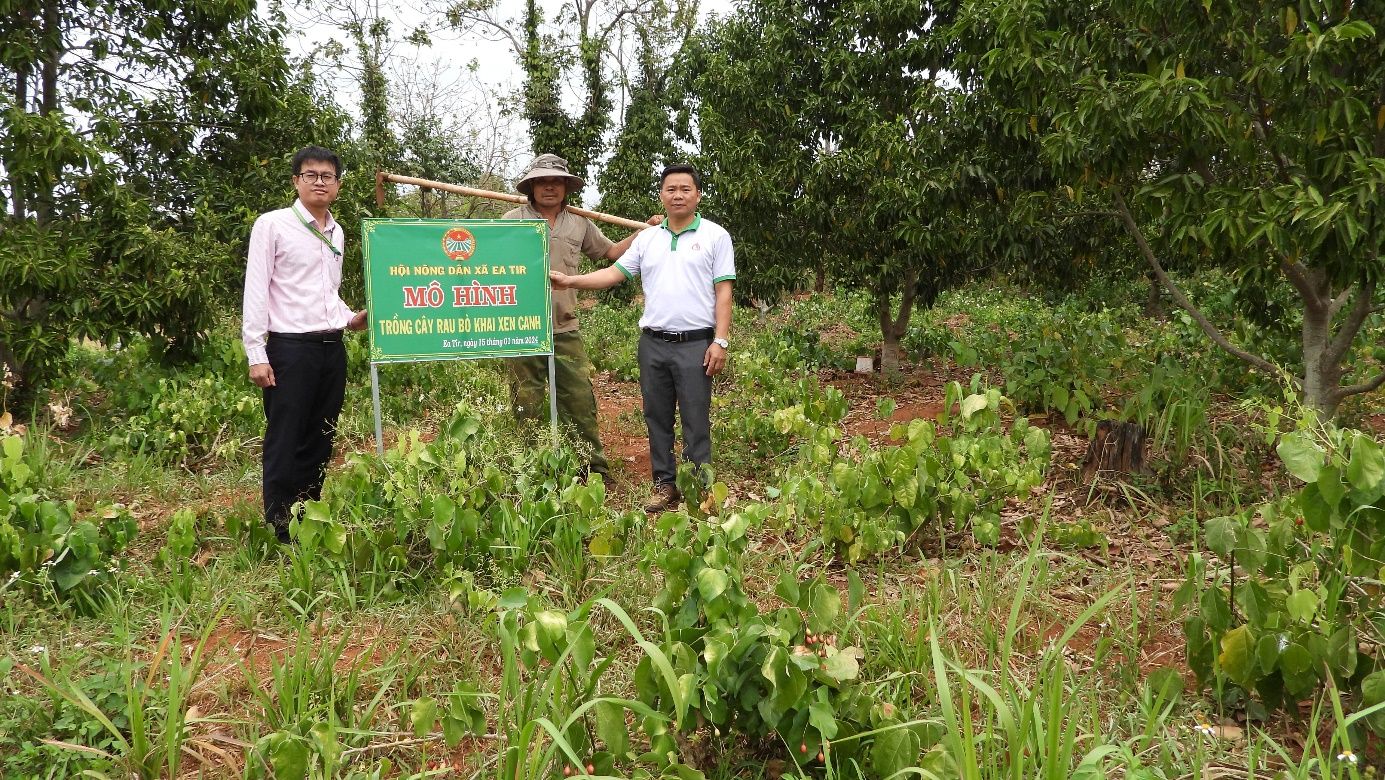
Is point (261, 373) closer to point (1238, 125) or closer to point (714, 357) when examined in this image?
point (714, 357)

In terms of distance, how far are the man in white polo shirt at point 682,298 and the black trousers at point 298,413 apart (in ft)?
3.73

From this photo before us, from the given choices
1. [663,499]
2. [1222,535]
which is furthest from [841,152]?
[1222,535]

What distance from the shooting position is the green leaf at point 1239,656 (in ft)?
6.97

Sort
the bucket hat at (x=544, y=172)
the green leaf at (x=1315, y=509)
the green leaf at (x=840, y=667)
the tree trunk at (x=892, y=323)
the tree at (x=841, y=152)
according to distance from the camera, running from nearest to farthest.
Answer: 1. the green leaf at (x=840, y=667)
2. the green leaf at (x=1315, y=509)
3. the bucket hat at (x=544, y=172)
4. the tree at (x=841, y=152)
5. the tree trunk at (x=892, y=323)

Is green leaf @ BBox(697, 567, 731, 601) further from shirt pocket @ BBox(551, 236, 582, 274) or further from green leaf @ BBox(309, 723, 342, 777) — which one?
shirt pocket @ BBox(551, 236, 582, 274)

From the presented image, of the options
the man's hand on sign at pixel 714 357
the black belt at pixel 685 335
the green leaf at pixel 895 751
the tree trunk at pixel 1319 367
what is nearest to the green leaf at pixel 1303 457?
the green leaf at pixel 895 751

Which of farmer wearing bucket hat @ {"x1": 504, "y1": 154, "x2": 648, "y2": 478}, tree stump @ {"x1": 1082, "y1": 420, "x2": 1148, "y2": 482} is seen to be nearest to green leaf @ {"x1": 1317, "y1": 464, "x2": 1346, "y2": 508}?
tree stump @ {"x1": 1082, "y1": 420, "x2": 1148, "y2": 482}

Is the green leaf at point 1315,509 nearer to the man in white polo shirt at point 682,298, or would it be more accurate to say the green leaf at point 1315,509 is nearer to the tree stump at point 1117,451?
the tree stump at point 1117,451

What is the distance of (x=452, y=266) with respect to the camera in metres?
4.14

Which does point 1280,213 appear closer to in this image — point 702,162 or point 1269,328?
point 1269,328

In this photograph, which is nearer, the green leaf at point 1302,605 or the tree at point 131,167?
the green leaf at point 1302,605

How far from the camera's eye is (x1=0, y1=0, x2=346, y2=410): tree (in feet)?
17.4

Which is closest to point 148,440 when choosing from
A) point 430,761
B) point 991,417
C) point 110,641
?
point 110,641

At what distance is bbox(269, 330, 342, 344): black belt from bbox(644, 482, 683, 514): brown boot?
63.0 inches
